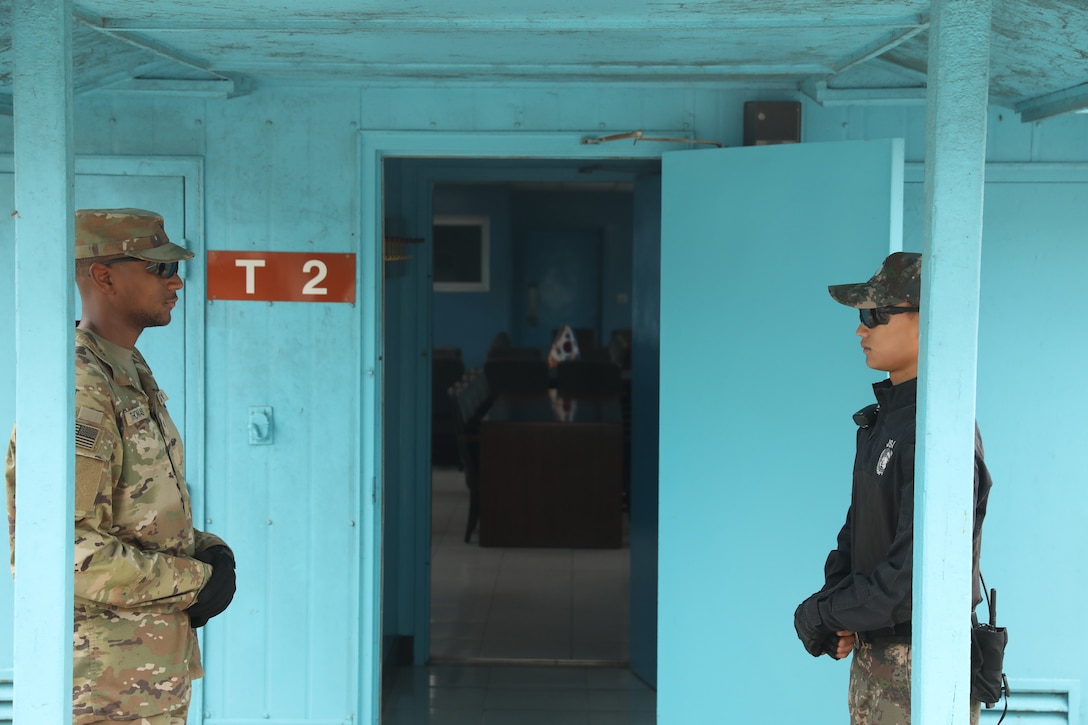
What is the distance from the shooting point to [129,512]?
2.56 meters

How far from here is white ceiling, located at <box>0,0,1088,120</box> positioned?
267 centimetres

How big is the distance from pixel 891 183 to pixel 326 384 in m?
2.01

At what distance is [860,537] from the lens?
267cm

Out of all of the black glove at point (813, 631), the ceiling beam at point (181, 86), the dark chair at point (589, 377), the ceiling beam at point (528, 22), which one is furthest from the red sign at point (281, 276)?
the dark chair at point (589, 377)

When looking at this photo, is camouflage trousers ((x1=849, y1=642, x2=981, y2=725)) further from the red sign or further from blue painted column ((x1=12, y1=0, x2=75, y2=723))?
the red sign

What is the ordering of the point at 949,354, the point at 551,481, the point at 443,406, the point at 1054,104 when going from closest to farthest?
the point at 949,354 → the point at 1054,104 → the point at 551,481 → the point at 443,406

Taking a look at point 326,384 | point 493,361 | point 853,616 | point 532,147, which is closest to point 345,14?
point 532,147

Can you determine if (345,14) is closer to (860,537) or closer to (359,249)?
(359,249)

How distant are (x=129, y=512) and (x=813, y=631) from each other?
1.59 meters

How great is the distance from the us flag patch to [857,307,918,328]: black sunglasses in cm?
176

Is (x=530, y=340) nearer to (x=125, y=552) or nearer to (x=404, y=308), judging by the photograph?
(x=404, y=308)

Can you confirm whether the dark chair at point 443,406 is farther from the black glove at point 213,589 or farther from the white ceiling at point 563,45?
the black glove at point 213,589

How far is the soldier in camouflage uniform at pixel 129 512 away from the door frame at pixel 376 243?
1.24 metres

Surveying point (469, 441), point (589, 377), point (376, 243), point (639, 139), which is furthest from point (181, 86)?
point (589, 377)
